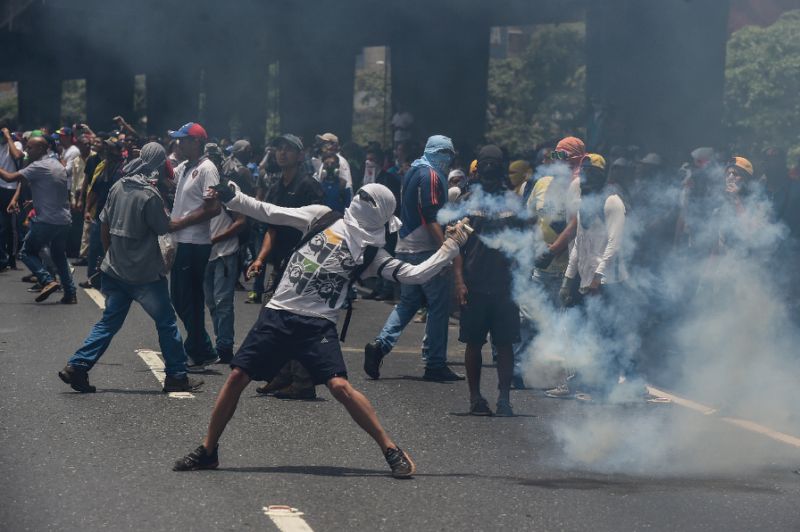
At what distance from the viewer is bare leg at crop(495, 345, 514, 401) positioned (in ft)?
26.6

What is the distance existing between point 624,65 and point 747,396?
8796 millimetres

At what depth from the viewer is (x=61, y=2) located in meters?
27.3

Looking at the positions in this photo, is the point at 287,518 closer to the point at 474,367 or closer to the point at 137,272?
the point at 474,367

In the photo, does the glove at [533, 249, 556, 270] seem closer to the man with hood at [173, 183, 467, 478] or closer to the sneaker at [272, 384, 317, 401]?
the sneaker at [272, 384, 317, 401]

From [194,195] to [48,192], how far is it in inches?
177

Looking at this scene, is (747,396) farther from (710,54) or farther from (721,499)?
(710,54)

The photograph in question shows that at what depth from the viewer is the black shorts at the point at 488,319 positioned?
317 inches

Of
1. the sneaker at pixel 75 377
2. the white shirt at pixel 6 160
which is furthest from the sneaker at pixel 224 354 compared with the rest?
the white shirt at pixel 6 160

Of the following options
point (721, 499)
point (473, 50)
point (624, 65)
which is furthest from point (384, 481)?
point (473, 50)

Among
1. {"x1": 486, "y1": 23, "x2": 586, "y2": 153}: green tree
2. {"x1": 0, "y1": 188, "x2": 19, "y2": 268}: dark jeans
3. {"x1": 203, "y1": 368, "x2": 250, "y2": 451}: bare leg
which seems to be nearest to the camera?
{"x1": 203, "y1": 368, "x2": 250, "y2": 451}: bare leg

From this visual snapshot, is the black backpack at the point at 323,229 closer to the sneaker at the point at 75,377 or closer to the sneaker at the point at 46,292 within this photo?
the sneaker at the point at 75,377

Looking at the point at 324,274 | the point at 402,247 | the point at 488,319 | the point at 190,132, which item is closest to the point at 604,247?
the point at 488,319

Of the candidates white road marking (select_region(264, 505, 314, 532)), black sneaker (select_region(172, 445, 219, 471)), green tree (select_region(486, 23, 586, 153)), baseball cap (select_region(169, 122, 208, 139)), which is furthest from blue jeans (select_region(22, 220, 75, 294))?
green tree (select_region(486, 23, 586, 153))

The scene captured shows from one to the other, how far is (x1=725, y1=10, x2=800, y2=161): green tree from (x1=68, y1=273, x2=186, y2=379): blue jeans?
47497 millimetres
